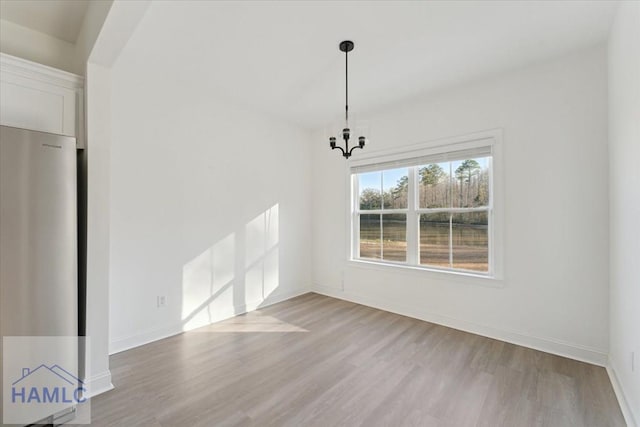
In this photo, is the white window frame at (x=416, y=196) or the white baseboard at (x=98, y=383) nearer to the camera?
the white baseboard at (x=98, y=383)

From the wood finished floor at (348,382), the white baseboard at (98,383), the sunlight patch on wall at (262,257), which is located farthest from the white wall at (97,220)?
the sunlight patch on wall at (262,257)

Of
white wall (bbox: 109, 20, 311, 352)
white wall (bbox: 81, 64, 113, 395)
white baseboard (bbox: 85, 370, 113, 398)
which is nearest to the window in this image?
white wall (bbox: 109, 20, 311, 352)

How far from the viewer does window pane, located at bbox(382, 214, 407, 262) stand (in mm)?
3918

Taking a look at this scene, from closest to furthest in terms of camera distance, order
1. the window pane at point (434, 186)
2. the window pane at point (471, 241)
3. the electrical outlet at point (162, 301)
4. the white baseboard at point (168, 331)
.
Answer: the white baseboard at point (168, 331) < the electrical outlet at point (162, 301) < the window pane at point (471, 241) < the window pane at point (434, 186)

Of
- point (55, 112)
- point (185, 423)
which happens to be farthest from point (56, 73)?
point (185, 423)

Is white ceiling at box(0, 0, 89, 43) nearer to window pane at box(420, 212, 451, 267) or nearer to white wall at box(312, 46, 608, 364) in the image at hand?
white wall at box(312, 46, 608, 364)

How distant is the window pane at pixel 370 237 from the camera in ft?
13.9

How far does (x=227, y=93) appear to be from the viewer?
3488mm

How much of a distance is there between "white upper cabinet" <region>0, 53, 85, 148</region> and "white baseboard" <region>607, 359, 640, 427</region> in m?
4.18

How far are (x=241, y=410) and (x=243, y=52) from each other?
9.59 feet

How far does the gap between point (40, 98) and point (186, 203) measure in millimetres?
1514

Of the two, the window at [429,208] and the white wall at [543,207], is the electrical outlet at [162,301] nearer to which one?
the window at [429,208]

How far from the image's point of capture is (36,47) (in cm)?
235

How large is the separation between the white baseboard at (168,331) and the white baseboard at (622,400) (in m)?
3.59
